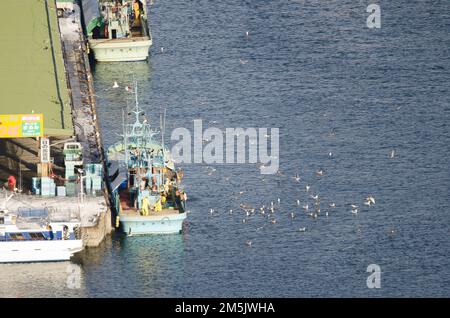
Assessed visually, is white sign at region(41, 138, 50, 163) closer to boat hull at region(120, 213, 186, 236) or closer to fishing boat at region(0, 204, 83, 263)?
boat hull at region(120, 213, 186, 236)

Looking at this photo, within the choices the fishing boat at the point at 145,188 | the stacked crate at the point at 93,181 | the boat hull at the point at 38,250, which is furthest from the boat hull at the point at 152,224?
the boat hull at the point at 38,250

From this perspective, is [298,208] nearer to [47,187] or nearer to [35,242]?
[47,187]

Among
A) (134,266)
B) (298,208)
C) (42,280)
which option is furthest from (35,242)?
(298,208)

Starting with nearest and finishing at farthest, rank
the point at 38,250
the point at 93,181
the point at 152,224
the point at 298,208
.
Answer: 1. the point at 38,250
2. the point at 152,224
3. the point at 93,181
4. the point at 298,208

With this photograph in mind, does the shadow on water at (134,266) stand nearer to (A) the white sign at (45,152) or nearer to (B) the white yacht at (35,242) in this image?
(B) the white yacht at (35,242)

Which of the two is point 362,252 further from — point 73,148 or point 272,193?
point 73,148

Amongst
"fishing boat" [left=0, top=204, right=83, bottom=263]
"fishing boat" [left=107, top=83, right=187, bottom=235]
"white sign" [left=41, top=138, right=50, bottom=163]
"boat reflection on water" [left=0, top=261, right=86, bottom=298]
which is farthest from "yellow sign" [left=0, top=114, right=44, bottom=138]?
"boat reflection on water" [left=0, top=261, right=86, bottom=298]
